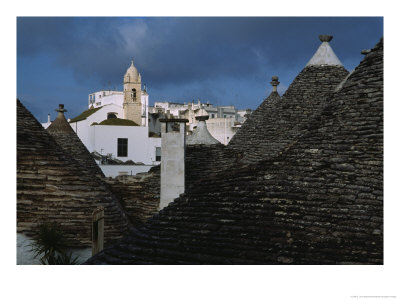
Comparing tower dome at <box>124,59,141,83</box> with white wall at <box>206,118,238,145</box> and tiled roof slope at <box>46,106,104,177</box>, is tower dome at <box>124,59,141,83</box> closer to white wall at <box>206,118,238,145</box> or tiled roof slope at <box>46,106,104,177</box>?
white wall at <box>206,118,238,145</box>

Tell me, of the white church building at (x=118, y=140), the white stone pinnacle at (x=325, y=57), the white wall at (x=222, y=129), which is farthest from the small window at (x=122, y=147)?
the white stone pinnacle at (x=325, y=57)

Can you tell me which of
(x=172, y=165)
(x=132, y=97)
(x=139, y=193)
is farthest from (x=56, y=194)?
(x=132, y=97)

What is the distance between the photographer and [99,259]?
554 centimetres

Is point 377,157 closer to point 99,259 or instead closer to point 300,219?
point 300,219

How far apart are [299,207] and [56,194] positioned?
A: 12.0 feet

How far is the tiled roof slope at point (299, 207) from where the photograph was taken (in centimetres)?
493

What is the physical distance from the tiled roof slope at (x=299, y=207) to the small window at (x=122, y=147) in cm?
2745

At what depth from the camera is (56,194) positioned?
7.61 m

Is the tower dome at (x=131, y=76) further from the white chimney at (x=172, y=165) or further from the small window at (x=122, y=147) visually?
the white chimney at (x=172, y=165)

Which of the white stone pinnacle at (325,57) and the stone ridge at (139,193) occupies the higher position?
the white stone pinnacle at (325,57)

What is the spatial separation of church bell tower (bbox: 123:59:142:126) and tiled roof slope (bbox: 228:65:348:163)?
3913 centimetres

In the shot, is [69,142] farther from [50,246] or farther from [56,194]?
[50,246]
